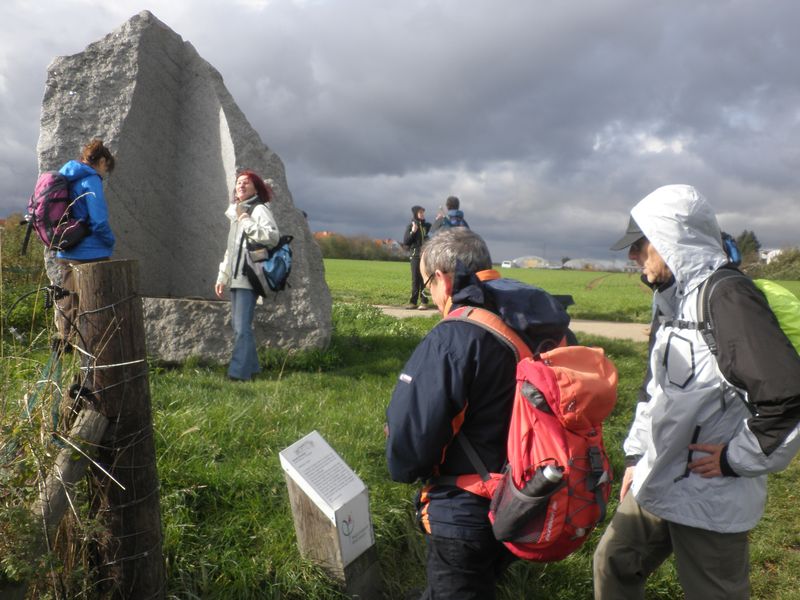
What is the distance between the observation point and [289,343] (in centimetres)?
707

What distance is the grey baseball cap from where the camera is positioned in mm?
2695

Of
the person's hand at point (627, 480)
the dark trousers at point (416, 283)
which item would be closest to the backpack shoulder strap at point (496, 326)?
the person's hand at point (627, 480)

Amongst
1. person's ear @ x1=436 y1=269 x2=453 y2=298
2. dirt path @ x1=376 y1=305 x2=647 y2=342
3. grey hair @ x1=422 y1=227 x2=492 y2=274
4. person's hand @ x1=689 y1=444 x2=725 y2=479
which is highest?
grey hair @ x1=422 y1=227 x2=492 y2=274

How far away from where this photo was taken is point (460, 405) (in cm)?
230

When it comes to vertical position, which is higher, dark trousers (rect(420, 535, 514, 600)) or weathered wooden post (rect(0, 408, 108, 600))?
weathered wooden post (rect(0, 408, 108, 600))

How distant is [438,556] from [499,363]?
810 mm

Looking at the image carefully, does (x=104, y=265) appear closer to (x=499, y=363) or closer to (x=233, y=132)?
(x=499, y=363)

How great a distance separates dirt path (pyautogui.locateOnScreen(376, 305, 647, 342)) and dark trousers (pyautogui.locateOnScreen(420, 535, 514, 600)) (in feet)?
27.9

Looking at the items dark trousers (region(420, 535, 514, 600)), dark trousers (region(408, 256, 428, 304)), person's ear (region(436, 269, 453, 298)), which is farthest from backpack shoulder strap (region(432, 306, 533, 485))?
dark trousers (region(408, 256, 428, 304))

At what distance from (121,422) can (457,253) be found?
148 cm

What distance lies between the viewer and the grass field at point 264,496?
3064 millimetres

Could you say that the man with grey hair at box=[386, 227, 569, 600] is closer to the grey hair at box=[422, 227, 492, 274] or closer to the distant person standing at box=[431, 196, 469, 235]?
the grey hair at box=[422, 227, 492, 274]

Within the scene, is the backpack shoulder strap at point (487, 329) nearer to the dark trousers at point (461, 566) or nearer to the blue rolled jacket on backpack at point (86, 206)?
the dark trousers at point (461, 566)

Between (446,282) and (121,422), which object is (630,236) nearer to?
(446,282)
